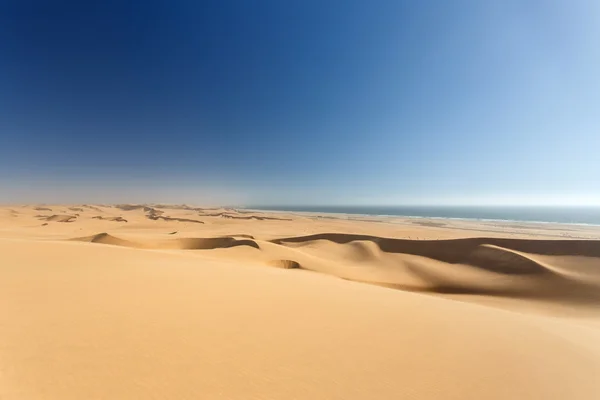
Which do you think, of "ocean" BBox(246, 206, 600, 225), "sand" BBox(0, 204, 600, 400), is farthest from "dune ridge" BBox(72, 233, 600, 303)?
"ocean" BBox(246, 206, 600, 225)

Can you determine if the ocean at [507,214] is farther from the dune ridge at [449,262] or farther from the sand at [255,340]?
the sand at [255,340]

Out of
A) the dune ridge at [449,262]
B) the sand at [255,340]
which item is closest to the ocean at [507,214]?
the dune ridge at [449,262]

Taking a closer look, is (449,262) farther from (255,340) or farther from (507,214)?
(507,214)

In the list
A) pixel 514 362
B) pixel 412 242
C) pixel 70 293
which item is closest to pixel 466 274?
pixel 412 242

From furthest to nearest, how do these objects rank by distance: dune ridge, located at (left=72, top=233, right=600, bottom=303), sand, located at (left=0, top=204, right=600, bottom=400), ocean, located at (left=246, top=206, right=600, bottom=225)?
ocean, located at (left=246, top=206, right=600, bottom=225)
dune ridge, located at (left=72, top=233, right=600, bottom=303)
sand, located at (left=0, top=204, right=600, bottom=400)

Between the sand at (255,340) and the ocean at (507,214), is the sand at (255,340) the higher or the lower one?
the lower one

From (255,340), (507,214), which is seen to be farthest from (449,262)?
(507,214)

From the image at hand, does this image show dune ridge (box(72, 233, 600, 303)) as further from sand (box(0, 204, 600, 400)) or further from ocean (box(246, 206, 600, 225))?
ocean (box(246, 206, 600, 225))

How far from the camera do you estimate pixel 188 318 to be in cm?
429

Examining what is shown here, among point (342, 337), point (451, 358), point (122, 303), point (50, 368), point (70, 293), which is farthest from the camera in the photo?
point (70, 293)

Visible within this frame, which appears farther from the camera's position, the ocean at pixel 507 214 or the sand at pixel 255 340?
the ocean at pixel 507 214

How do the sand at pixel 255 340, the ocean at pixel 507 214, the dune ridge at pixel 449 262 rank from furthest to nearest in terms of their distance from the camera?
the ocean at pixel 507 214 < the dune ridge at pixel 449 262 < the sand at pixel 255 340

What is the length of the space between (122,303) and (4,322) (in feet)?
4.44

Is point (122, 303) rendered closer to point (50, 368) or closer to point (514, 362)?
point (50, 368)
